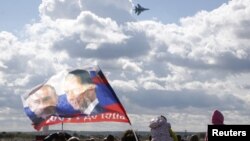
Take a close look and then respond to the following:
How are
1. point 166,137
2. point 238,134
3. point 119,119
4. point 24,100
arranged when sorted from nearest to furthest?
point 238,134
point 166,137
point 119,119
point 24,100

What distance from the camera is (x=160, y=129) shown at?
10.1 meters

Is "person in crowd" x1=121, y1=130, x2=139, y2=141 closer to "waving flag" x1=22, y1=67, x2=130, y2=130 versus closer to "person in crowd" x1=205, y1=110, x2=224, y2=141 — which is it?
"waving flag" x1=22, y1=67, x2=130, y2=130

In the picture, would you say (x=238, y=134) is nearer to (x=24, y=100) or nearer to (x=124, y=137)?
(x=124, y=137)

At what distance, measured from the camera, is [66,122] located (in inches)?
467

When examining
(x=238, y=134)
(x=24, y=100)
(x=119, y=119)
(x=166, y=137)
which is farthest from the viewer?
(x=24, y=100)

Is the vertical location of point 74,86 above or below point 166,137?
above

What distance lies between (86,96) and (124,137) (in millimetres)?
1099

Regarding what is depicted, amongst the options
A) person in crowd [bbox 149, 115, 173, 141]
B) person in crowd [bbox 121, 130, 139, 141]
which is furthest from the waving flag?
person in crowd [bbox 149, 115, 173, 141]

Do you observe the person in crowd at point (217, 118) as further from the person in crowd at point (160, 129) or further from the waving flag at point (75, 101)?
the waving flag at point (75, 101)

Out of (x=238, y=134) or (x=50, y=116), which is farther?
(x=50, y=116)

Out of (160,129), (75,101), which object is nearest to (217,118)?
(160,129)

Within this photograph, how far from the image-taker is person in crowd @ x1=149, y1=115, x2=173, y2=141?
33.2 feet

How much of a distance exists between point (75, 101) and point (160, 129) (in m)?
2.36

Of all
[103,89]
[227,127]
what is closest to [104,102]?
[103,89]
